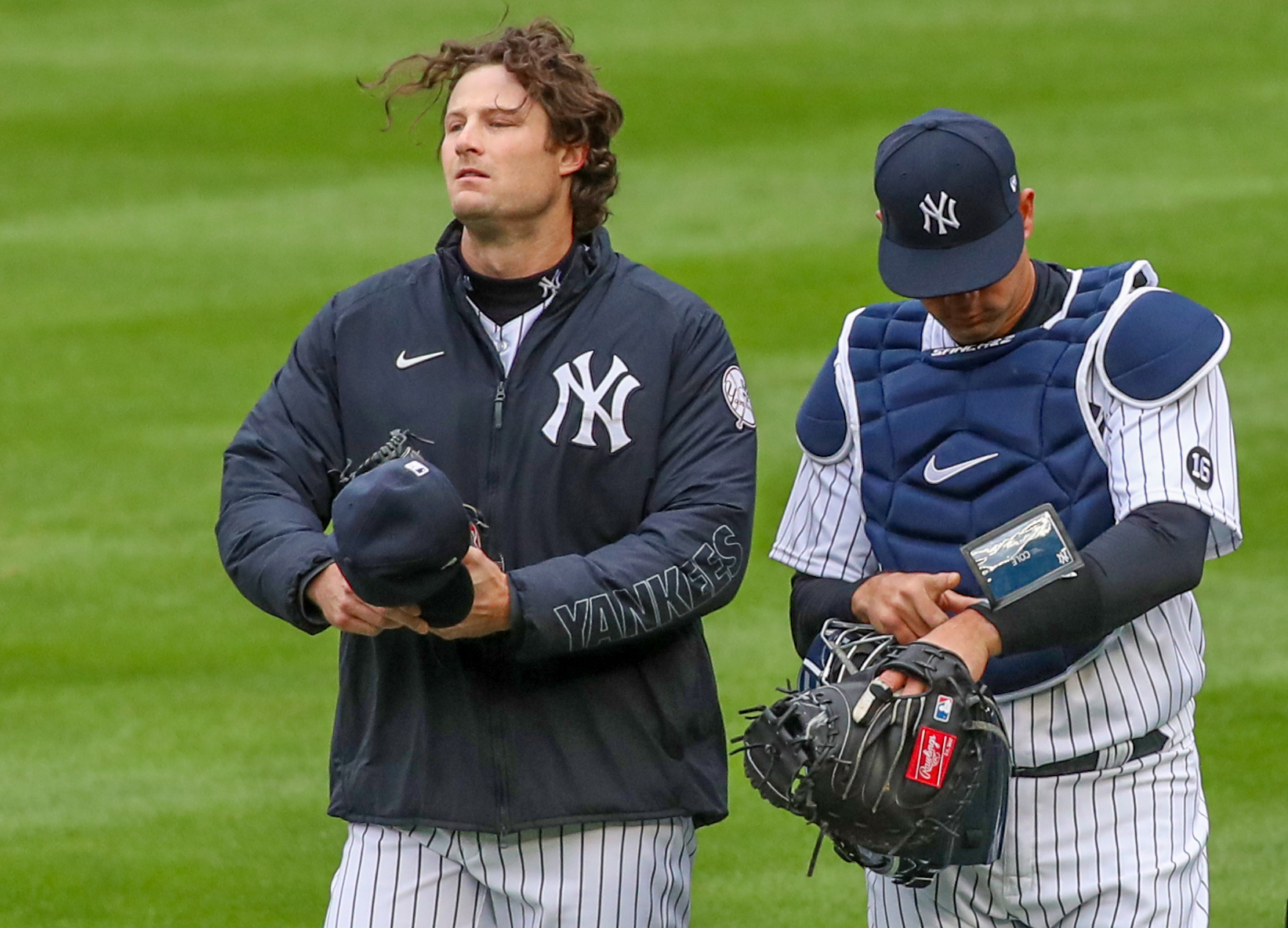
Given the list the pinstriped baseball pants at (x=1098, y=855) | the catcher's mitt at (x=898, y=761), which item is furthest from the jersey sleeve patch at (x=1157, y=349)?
the pinstriped baseball pants at (x=1098, y=855)

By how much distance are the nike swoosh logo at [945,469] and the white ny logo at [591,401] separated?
477mm

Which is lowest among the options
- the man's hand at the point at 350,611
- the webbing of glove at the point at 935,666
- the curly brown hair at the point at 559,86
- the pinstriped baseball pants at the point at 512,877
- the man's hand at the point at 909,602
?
the pinstriped baseball pants at the point at 512,877

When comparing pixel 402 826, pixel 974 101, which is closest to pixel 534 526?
pixel 402 826

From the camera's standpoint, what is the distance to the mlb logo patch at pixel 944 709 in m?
2.96

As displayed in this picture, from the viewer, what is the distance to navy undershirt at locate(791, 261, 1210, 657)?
296 centimetres

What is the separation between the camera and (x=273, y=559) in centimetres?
315

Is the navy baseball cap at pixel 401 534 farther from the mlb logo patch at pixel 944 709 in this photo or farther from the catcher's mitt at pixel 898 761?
the mlb logo patch at pixel 944 709

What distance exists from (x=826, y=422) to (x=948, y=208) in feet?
1.40

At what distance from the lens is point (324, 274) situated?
11758mm

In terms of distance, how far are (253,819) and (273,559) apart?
324cm

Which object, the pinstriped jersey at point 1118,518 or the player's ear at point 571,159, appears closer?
the pinstriped jersey at point 1118,518

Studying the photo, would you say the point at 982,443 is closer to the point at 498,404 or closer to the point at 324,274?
the point at 498,404

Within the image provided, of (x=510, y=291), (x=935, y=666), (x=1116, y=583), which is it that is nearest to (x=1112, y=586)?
(x=1116, y=583)

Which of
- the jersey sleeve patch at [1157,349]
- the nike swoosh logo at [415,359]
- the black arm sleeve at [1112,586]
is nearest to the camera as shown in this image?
the black arm sleeve at [1112,586]
